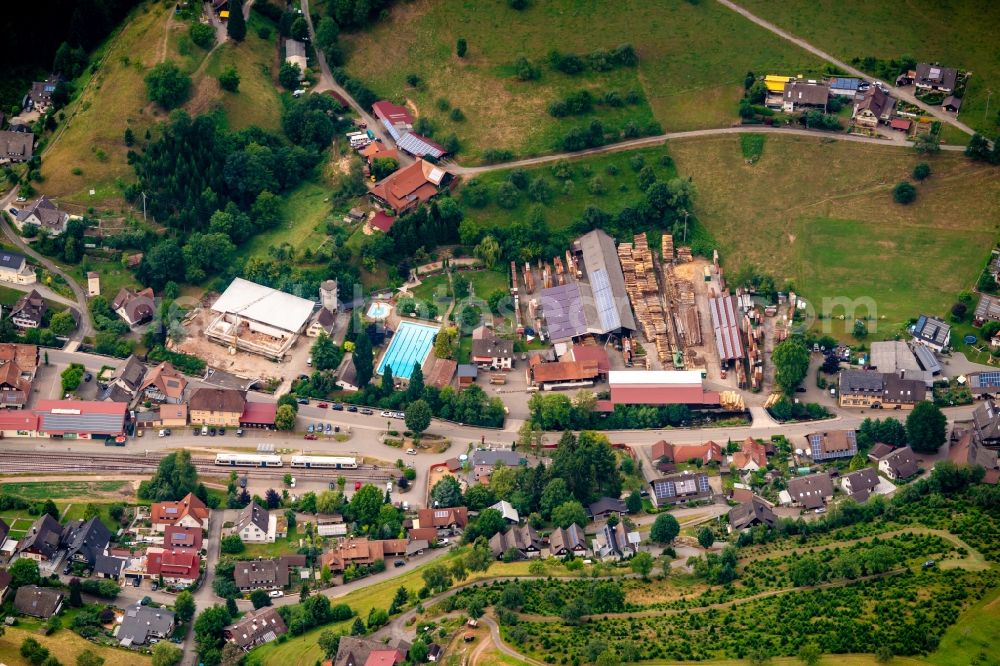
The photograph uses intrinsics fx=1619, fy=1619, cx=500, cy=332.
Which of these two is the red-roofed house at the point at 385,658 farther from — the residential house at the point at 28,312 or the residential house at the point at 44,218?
the residential house at the point at 44,218

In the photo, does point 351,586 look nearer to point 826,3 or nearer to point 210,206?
point 210,206

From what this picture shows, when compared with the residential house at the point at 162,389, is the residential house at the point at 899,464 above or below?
below

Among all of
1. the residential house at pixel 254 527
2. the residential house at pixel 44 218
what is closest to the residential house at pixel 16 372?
the residential house at pixel 44 218

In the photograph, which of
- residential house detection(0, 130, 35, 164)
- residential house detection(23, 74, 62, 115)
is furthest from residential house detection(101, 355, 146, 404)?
residential house detection(23, 74, 62, 115)

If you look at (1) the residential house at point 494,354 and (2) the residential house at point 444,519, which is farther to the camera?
(1) the residential house at point 494,354

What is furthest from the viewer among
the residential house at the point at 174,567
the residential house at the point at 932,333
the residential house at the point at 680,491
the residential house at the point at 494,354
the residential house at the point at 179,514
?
the residential house at the point at 494,354

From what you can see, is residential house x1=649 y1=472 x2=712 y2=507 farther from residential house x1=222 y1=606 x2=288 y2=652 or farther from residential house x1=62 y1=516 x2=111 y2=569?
residential house x1=62 y1=516 x2=111 y2=569

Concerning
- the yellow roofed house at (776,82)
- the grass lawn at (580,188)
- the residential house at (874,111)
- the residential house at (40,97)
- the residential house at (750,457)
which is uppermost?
the residential house at (40,97)
